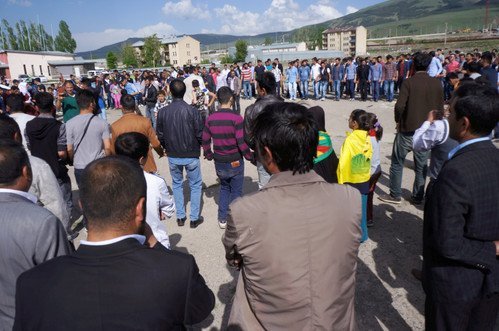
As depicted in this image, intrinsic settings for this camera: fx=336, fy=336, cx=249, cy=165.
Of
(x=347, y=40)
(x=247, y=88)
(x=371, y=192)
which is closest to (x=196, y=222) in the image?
(x=371, y=192)

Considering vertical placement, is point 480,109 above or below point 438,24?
below

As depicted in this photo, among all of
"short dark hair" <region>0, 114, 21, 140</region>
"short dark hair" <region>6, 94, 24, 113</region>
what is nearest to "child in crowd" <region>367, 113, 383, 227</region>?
"short dark hair" <region>0, 114, 21, 140</region>

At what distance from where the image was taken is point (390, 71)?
47.8 feet

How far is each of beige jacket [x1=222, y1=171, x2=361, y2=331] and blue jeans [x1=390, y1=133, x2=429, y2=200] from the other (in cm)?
402

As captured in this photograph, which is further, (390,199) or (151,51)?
(151,51)

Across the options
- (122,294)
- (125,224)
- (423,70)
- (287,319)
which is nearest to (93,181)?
(125,224)

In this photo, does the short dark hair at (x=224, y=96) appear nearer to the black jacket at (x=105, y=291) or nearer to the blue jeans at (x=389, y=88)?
the black jacket at (x=105, y=291)

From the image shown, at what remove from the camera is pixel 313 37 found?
415 feet

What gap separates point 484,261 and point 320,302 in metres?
1.14

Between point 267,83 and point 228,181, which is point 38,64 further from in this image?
point 267,83

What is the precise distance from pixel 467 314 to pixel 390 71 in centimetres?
1428

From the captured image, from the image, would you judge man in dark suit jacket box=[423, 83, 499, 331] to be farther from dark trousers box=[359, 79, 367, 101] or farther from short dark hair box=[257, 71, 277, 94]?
dark trousers box=[359, 79, 367, 101]

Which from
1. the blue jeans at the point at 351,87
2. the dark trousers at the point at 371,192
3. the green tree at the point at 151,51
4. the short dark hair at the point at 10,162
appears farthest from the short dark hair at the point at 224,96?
the green tree at the point at 151,51

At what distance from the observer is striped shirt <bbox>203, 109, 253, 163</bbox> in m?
4.52
